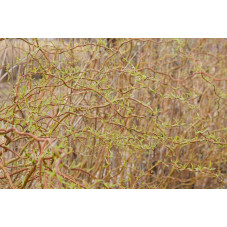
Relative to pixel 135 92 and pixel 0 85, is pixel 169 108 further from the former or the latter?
pixel 0 85

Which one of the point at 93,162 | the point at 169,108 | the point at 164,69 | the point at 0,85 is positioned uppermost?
the point at 164,69

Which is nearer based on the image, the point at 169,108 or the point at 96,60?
the point at 96,60

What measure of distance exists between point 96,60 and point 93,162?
0.65 metres

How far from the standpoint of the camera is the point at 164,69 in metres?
2.20
